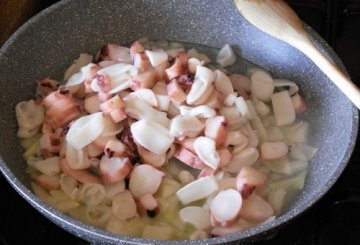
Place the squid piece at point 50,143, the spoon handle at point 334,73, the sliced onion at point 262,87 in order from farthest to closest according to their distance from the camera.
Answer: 1. the sliced onion at point 262,87
2. the squid piece at point 50,143
3. the spoon handle at point 334,73

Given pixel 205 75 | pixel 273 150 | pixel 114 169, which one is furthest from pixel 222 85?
pixel 114 169

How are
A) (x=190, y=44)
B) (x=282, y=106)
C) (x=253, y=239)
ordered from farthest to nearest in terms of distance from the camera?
(x=190, y=44), (x=282, y=106), (x=253, y=239)

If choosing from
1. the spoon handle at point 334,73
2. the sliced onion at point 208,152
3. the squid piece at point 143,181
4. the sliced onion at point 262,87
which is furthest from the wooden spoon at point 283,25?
the squid piece at point 143,181

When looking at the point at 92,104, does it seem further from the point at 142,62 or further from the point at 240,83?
the point at 240,83

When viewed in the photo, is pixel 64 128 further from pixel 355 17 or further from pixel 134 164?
pixel 355 17

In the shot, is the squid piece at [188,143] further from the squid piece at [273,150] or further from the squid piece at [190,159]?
the squid piece at [273,150]

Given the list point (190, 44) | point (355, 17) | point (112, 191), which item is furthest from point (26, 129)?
point (355, 17)

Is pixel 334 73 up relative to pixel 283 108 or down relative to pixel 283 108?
up
